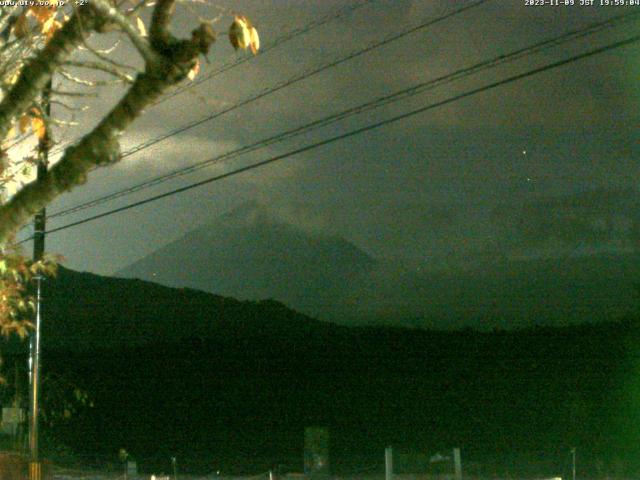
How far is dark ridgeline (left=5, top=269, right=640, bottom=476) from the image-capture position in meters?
26.2

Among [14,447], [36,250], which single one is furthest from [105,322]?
[36,250]

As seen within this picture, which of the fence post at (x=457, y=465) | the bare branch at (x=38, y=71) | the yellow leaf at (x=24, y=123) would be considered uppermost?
the yellow leaf at (x=24, y=123)


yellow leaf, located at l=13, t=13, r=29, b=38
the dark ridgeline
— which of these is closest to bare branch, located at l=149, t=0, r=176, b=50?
yellow leaf, located at l=13, t=13, r=29, b=38

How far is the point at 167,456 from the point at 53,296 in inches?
617

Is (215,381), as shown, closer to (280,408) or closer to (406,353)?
(280,408)

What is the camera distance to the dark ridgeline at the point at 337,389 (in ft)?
86.0

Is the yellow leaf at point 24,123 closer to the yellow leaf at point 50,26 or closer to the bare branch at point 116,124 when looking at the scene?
the yellow leaf at point 50,26

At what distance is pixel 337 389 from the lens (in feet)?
104

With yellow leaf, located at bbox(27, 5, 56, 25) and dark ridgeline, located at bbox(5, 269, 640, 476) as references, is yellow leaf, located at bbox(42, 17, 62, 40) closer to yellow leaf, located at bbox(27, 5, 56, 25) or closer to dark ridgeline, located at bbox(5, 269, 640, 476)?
yellow leaf, located at bbox(27, 5, 56, 25)

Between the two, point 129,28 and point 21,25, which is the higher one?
point 21,25

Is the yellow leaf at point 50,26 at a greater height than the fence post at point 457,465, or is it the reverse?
the yellow leaf at point 50,26

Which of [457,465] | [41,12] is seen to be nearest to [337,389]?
[457,465]

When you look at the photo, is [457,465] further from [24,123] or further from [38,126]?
[24,123]

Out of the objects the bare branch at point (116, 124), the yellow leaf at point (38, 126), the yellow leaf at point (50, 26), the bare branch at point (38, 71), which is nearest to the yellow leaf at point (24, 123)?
the yellow leaf at point (38, 126)
